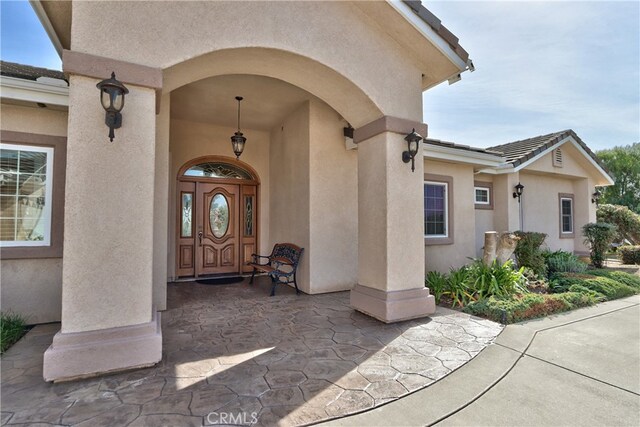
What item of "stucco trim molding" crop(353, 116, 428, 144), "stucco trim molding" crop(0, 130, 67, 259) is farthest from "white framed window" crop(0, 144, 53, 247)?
"stucco trim molding" crop(353, 116, 428, 144)

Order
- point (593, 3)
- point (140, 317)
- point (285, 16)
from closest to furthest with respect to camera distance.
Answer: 1. point (140, 317)
2. point (285, 16)
3. point (593, 3)

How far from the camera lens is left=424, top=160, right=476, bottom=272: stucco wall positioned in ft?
27.2

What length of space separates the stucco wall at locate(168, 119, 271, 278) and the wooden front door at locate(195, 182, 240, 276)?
2.16ft

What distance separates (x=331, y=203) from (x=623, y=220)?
14.4m

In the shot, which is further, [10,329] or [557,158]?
[557,158]

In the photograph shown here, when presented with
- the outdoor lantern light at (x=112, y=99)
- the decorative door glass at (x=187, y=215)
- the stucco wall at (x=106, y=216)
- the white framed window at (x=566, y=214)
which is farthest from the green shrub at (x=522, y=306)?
the white framed window at (x=566, y=214)

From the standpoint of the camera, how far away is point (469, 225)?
8898mm

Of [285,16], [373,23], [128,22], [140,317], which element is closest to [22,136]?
[128,22]

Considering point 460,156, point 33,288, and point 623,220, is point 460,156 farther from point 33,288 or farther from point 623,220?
point 623,220

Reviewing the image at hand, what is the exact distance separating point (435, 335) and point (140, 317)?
3.67m

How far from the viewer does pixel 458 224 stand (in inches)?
342

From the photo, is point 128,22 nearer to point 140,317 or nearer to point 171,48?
point 171,48

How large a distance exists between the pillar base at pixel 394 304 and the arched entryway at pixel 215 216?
470cm

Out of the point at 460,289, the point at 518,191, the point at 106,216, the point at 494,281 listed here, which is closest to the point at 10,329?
the point at 106,216
